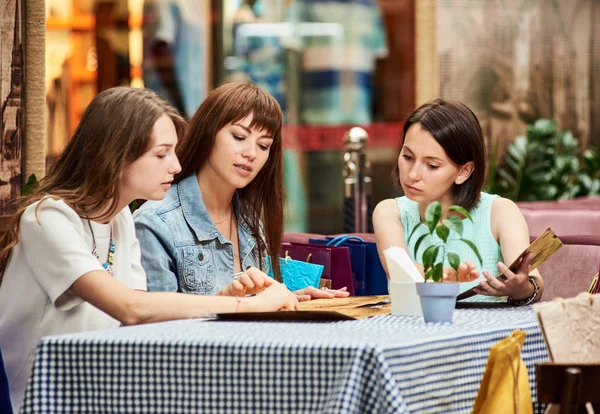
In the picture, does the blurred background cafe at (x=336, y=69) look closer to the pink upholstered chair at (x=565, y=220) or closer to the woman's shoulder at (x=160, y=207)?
the pink upholstered chair at (x=565, y=220)

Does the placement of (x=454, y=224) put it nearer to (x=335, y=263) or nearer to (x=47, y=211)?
(x=47, y=211)

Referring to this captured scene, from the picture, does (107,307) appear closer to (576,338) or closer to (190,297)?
(190,297)

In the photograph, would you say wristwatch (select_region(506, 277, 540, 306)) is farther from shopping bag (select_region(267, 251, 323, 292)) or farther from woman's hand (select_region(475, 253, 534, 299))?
shopping bag (select_region(267, 251, 323, 292))

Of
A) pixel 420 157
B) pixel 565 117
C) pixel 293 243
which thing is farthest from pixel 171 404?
pixel 565 117

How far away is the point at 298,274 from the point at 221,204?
15.0 inches

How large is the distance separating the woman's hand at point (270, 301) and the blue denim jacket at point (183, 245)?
Result: 59 centimetres

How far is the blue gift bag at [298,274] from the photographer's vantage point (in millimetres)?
3711

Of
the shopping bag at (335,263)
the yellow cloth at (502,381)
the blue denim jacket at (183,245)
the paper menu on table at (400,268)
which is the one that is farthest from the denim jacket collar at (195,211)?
the yellow cloth at (502,381)

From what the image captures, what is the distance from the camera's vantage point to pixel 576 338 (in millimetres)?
2541

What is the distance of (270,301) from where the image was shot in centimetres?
276

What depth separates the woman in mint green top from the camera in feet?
11.5

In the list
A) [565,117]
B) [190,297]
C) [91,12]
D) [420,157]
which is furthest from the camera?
[565,117]

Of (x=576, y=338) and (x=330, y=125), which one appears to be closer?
(x=576, y=338)

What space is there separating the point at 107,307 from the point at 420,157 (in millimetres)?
1288
